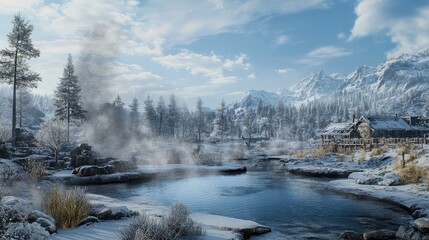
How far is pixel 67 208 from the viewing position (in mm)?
12648

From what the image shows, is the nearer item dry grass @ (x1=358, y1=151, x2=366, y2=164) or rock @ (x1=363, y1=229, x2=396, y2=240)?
rock @ (x1=363, y1=229, x2=396, y2=240)

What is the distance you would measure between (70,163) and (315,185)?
25661 mm

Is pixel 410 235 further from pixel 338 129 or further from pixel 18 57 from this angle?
pixel 338 129

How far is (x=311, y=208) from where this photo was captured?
842 inches

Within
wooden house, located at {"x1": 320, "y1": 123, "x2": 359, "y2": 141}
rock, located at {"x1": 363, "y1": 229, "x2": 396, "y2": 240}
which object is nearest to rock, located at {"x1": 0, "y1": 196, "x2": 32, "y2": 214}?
rock, located at {"x1": 363, "y1": 229, "x2": 396, "y2": 240}

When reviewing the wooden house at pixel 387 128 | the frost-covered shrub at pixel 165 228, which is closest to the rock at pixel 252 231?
the frost-covered shrub at pixel 165 228

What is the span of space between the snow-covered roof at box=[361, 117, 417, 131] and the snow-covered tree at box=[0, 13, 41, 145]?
57.9 m

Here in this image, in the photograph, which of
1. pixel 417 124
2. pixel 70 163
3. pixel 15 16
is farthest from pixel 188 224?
pixel 417 124

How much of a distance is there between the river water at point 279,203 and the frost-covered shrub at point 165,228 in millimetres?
4107

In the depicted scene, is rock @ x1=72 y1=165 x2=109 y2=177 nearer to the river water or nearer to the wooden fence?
the river water

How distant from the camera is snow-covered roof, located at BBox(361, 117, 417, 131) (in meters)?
65.9

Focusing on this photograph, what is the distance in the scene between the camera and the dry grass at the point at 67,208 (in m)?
12.5

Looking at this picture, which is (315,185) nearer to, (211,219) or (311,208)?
(311,208)

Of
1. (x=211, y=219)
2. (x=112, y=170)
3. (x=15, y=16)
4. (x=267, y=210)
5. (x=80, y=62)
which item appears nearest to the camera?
(x=211, y=219)
